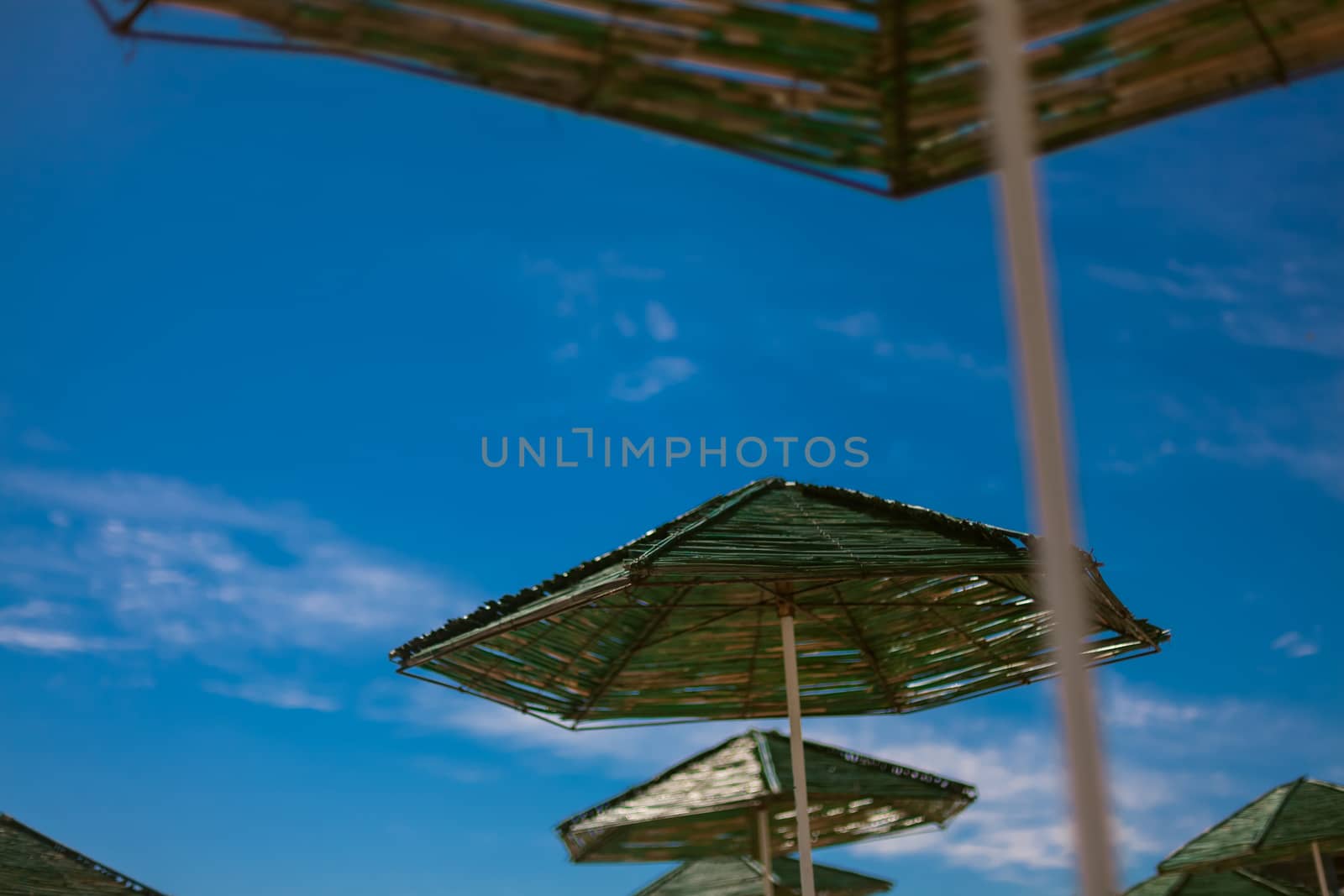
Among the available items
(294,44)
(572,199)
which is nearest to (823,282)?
(572,199)

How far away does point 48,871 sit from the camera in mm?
6398

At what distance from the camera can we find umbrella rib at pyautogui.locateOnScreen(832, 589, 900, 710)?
7.16 meters

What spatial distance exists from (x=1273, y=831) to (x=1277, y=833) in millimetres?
40

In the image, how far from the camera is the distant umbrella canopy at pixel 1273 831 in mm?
9609

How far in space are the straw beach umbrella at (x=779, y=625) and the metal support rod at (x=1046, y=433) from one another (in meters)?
3.42

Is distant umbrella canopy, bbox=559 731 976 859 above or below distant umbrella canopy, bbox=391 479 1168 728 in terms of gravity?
below

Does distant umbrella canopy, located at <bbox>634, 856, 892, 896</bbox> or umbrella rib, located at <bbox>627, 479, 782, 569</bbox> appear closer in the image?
umbrella rib, located at <bbox>627, 479, 782, 569</bbox>

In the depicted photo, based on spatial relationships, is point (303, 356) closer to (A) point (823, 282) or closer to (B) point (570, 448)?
(A) point (823, 282)

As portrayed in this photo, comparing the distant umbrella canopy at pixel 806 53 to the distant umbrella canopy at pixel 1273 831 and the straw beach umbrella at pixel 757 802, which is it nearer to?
the straw beach umbrella at pixel 757 802

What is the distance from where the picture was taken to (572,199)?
31.3 metres

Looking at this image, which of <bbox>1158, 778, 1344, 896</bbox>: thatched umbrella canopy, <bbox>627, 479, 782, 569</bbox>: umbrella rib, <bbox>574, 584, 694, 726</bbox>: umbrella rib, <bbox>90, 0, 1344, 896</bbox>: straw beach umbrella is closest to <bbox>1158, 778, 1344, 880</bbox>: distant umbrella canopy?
<bbox>1158, 778, 1344, 896</bbox>: thatched umbrella canopy

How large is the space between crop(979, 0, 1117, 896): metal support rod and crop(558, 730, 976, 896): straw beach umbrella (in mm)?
6944

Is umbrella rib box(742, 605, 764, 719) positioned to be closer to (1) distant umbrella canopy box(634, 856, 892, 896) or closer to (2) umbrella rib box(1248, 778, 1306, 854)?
(1) distant umbrella canopy box(634, 856, 892, 896)

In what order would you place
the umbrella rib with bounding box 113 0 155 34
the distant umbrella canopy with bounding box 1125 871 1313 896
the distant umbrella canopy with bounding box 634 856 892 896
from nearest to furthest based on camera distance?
the umbrella rib with bounding box 113 0 155 34
the distant umbrella canopy with bounding box 1125 871 1313 896
the distant umbrella canopy with bounding box 634 856 892 896
